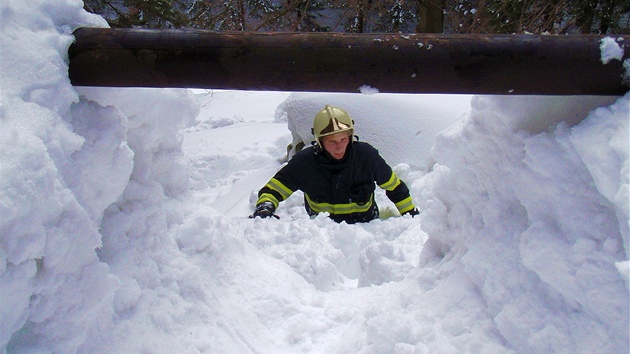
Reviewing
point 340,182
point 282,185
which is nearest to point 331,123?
point 340,182

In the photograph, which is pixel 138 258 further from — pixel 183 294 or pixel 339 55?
pixel 339 55

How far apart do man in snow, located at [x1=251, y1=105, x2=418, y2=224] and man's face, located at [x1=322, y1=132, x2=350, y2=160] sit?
0.01 metres

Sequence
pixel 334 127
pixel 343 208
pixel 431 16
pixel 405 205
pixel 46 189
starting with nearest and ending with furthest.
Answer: pixel 46 189 < pixel 334 127 < pixel 405 205 < pixel 343 208 < pixel 431 16

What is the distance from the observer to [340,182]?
414cm

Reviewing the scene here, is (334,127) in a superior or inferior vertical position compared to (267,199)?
superior

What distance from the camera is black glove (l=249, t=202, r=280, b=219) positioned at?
3957 millimetres

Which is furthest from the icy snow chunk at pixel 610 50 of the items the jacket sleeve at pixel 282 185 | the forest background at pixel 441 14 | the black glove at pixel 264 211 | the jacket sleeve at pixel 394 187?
the forest background at pixel 441 14

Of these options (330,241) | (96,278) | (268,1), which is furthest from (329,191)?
(268,1)

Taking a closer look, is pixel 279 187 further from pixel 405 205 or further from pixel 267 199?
pixel 405 205

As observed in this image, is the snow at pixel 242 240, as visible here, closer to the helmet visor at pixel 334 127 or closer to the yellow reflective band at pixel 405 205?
the helmet visor at pixel 334 127

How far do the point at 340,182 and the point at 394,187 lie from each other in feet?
1.56

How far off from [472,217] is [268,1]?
47.0 feet

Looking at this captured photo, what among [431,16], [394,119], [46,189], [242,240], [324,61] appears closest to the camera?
[46,189]

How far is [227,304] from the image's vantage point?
71.4 inches
